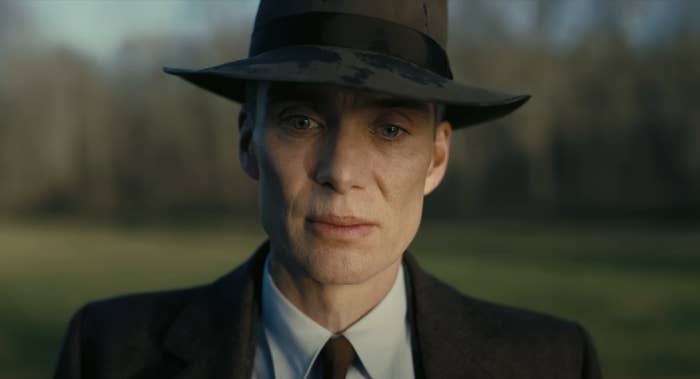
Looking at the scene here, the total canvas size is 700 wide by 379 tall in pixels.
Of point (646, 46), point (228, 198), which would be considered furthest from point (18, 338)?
point (646, 46)

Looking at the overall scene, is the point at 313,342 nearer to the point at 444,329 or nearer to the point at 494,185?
the point at 444,329

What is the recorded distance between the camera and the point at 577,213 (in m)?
6.18

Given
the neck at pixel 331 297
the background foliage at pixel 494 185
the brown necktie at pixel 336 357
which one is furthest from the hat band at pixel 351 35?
the background foliage at pixel 494 185

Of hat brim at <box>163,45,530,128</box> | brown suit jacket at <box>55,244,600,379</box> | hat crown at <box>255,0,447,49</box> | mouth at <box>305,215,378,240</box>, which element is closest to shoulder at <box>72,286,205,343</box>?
brown suit jacket at <box>55,244,600,379</box>

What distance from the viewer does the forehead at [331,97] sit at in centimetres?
143

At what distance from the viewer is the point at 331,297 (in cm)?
153

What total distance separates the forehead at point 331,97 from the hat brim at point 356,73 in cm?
7

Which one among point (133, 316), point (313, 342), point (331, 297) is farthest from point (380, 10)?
point (133, 316)

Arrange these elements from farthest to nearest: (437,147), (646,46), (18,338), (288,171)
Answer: (18,338)
(646,46)
(437,147)
(288,171)

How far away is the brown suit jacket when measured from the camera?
62.7 inches

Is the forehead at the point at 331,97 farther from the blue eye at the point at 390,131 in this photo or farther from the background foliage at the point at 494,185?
the background foliage at the point at 494,185

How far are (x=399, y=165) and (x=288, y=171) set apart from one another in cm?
23

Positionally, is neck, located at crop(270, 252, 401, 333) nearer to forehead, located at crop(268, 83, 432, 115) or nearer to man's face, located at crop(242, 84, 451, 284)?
man's face, located at crop(242, 84, 451, 284)

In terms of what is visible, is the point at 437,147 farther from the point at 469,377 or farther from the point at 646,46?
the point at 646,46
